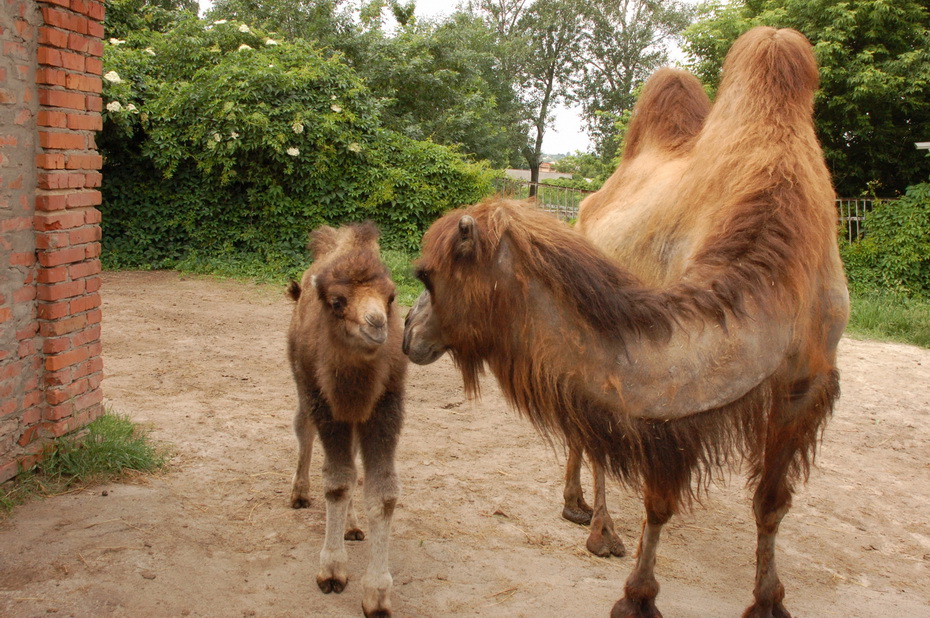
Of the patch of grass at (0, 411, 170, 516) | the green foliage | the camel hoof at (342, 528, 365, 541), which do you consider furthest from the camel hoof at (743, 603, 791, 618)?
the green foliage

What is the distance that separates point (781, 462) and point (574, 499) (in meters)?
1.77

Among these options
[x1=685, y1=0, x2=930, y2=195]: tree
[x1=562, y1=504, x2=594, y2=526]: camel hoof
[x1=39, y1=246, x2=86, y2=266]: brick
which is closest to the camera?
[x1=39, y1=246, x2=86, y2=266]: brick

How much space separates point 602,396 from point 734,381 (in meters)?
0.51

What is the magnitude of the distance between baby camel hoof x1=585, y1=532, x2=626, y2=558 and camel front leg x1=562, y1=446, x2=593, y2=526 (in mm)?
385

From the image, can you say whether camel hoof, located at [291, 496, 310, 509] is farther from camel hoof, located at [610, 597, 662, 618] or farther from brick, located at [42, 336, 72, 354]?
camel hoof, located at [610, 597, 662, 618]

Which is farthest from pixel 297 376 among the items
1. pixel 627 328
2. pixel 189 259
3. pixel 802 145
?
pixel 189 259

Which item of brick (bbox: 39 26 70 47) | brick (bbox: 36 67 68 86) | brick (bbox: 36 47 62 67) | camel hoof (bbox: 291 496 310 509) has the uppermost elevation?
brick (bbox: 39 26 70 47)

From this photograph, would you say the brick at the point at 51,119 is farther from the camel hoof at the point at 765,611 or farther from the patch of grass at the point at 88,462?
the camel hoof at the point at 765,611

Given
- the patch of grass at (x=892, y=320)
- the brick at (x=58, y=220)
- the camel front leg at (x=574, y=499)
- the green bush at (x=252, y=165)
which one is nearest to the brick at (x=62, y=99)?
the brick at (x=58, y=220)

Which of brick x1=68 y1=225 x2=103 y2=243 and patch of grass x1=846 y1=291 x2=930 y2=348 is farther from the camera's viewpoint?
patch of grass x1=846 y1=291 x2=930 y2=348

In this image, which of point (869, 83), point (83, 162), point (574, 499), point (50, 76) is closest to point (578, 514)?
point (574, 499)

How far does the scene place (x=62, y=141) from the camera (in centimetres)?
467

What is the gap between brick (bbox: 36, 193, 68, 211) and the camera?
4566mm

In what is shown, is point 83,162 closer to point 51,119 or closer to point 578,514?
point 51,119
